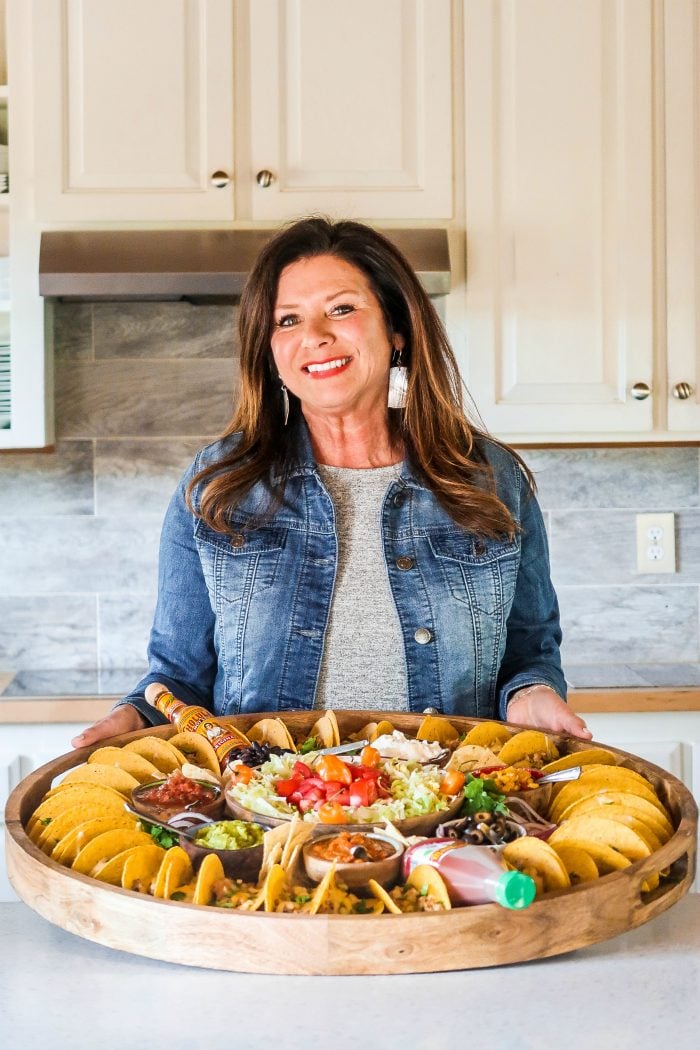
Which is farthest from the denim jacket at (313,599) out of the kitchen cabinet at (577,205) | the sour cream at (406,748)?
the kitchen cabinet at (577,205)

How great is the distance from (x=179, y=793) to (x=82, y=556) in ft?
5.83

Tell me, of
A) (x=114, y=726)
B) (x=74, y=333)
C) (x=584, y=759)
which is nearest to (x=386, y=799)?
(x=584, y=759)

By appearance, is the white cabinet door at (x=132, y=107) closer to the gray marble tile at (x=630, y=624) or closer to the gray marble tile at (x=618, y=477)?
the gray marble tile at (x=618, y=477)

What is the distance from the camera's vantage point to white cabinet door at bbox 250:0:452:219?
247 cm

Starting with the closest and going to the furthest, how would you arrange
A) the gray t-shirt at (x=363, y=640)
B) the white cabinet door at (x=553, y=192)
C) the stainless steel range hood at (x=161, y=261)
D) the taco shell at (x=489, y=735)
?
the taco shell at (x=489, y=735) → the gray t-shirt at (x=363, y=640) → the stainless steel range hood at (x=161, y=261) → the white cabinet door at (x=553, y=192)

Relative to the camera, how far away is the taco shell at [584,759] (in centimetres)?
130

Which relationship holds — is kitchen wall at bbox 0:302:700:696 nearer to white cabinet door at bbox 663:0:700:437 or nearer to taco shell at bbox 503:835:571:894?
white cabinet door at bbox 663:0:700:437

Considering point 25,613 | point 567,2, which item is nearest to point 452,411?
point 567,2

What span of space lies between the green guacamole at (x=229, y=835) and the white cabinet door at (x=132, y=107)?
169cm

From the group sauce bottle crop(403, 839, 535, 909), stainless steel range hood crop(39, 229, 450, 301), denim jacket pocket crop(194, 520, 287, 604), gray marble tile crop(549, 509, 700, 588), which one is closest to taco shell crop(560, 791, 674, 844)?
sauce bottle crop(403, 839, 535, 909)

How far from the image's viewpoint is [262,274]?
5.77ft

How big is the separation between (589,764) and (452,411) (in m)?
0.67

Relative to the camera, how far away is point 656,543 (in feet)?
9.61

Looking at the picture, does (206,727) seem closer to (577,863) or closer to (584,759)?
(584,759)
